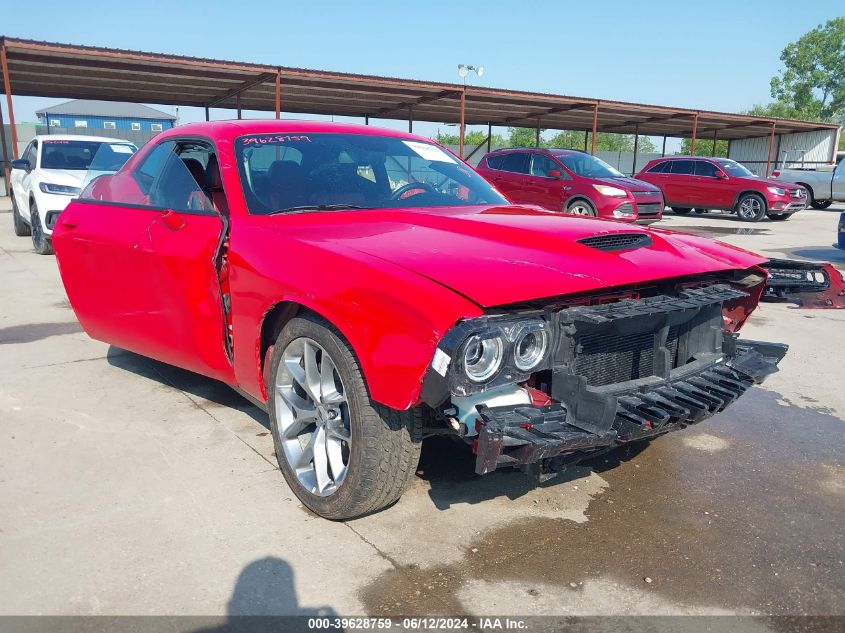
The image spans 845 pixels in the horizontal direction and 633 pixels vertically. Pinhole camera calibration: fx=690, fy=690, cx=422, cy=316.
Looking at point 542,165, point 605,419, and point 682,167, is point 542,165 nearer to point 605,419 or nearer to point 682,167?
point 682,167

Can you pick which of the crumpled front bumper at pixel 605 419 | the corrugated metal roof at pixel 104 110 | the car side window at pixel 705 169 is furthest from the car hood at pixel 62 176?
the corrugated metal roof at pixel 104 110

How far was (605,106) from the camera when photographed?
22844mm

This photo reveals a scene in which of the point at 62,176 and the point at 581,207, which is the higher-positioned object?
the point at 62,176

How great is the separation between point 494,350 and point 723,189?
17.9 metres

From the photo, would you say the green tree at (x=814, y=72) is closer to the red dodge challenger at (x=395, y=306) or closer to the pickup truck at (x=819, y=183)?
the pickup truck at (x=819, y=183)

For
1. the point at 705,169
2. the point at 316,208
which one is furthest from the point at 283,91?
the point at 316,208

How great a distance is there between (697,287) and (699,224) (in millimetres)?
15618

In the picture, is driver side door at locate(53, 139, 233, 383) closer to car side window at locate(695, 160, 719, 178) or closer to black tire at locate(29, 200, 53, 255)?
black tire at locate(29, 200, 53, 255)

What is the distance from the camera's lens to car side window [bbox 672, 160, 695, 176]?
734 inches

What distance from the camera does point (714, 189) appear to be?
18.2 m

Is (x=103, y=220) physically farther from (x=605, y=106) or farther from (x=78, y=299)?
(x=605, y=106)

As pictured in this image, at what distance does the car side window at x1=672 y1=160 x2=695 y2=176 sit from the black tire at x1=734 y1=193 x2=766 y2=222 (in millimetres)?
1521

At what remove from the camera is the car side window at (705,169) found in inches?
723

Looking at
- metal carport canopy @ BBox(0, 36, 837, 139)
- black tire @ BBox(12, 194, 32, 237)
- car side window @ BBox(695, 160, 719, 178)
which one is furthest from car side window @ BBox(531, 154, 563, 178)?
black tire @ BBox(12, 194, 32, 237)
